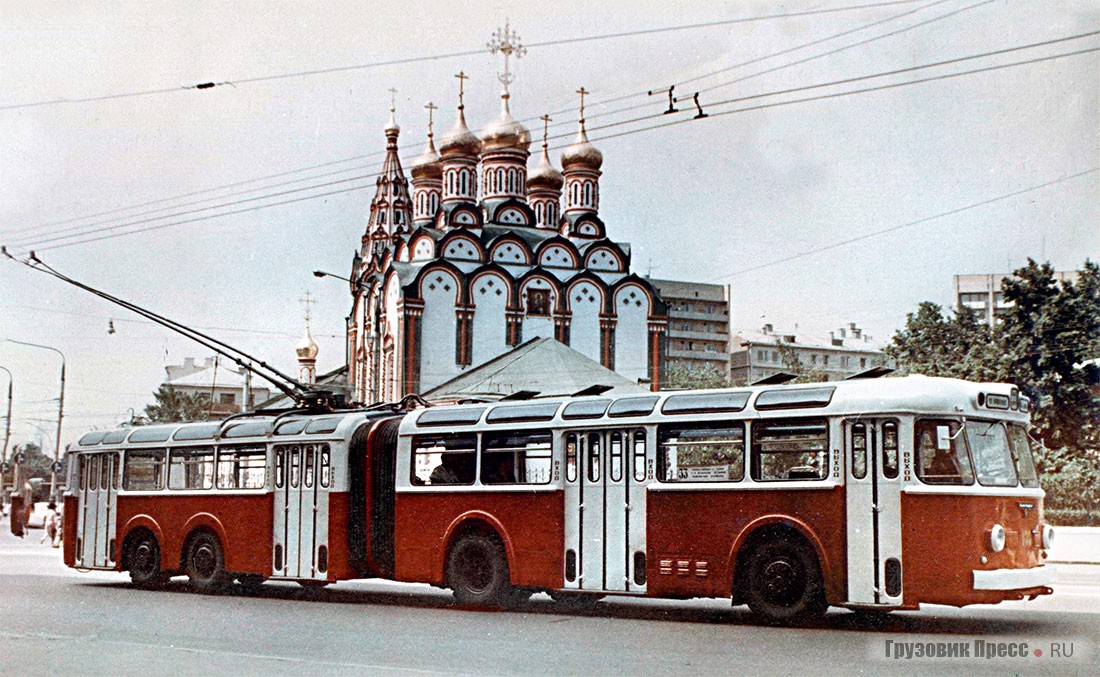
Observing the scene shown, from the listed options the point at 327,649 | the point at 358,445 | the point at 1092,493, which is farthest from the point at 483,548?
the point at 1092,493

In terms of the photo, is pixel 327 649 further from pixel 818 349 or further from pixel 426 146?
pixel 426 146

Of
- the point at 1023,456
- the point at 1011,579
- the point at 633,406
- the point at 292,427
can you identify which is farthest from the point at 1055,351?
the point at 292,427

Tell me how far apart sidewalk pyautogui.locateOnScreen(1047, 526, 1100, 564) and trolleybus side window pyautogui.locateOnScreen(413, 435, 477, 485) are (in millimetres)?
10508

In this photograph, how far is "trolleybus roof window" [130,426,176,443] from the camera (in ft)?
57.9

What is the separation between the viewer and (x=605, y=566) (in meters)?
13.0

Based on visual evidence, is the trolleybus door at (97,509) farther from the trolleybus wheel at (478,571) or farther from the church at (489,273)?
the church at (489,273)

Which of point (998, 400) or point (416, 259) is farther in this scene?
point (416, 259)

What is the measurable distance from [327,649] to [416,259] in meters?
37.5

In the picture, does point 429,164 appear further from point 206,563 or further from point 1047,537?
point 1047,537

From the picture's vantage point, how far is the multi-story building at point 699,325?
86825 mm

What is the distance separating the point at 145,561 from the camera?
17812 mm

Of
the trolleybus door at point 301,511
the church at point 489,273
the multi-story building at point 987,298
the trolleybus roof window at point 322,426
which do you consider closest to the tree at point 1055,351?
the multi-story building at point 987,298

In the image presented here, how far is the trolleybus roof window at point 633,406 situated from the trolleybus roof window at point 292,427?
4.75m

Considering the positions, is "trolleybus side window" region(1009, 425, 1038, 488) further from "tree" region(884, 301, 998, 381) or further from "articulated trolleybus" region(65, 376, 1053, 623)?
"tree" region(884, 301, 998, 381)
